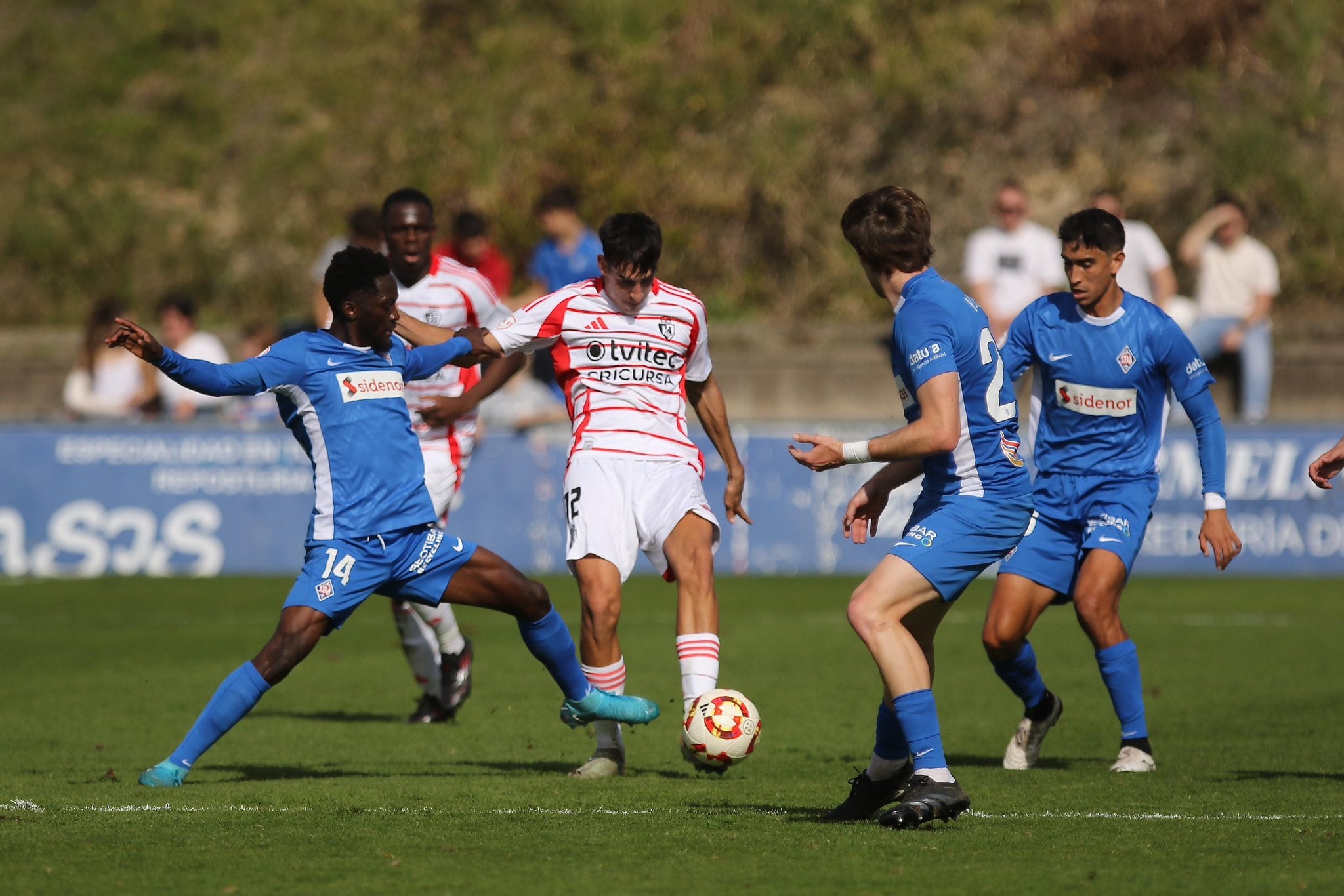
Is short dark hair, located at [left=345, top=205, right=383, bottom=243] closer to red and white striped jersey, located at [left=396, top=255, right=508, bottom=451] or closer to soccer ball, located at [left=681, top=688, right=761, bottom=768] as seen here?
red and white striped jersey, located at [left=396, top=255, right=508, bottom=451]

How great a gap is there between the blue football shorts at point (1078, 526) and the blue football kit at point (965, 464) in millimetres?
1365

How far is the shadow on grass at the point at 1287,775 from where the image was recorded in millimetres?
6715

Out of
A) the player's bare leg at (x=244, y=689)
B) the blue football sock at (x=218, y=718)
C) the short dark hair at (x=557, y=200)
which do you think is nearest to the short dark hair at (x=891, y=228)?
the player's bare leg at (x=244, y=689)

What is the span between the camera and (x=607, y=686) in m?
7.03

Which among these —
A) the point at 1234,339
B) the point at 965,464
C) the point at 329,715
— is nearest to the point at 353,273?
the point at 965,464

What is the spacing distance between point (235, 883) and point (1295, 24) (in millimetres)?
20225

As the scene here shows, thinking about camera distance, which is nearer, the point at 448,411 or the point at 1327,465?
the point at 1327,465

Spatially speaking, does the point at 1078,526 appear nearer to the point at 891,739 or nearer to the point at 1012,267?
the point at 891,739

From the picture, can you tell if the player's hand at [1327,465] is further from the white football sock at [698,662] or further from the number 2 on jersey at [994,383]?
the white football sock at [698,662]

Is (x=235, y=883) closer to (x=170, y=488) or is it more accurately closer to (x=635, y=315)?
(x=635, y=315)

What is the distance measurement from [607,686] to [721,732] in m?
0.87

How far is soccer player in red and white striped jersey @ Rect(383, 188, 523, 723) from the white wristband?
302 cm

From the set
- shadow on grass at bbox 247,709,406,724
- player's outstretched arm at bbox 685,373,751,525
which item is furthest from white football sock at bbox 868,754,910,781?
shadow on grass at bbox 247,709,406,724

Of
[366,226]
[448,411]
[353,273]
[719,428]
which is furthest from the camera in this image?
[366,226]
